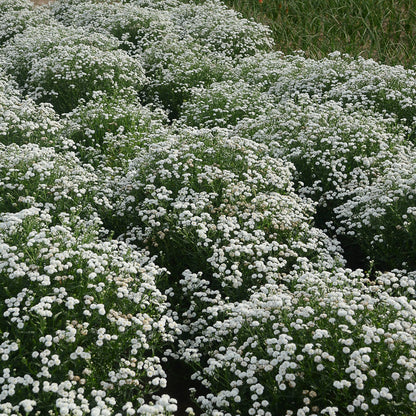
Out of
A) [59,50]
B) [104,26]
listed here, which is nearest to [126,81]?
[59,50]

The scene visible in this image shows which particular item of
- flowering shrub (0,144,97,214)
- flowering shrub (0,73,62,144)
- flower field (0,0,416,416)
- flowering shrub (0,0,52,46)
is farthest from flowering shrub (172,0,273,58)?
flowering shrub (0,144,97,214)

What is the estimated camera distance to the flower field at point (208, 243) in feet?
13.0

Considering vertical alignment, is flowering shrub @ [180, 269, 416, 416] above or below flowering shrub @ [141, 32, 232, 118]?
above

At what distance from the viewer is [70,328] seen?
160 inches

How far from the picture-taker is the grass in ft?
41.7

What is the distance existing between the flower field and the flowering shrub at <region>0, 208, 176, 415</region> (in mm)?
19

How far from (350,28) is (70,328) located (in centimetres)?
1193

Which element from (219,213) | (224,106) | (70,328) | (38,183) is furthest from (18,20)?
(70,328)

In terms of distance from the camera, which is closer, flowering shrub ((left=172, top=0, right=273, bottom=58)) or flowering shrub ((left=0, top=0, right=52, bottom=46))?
flowering shrub ((left=172, top=0, right=273, bottom=58))

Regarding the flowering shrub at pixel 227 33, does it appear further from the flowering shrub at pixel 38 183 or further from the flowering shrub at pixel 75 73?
the flowering shrub at pixel 38 183

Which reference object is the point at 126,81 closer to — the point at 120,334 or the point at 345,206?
the point at 345,206

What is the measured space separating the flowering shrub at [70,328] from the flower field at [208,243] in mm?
19

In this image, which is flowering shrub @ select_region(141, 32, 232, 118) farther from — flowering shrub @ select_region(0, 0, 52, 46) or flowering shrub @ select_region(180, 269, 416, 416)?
flowering shrub @ select_region(180, 269, 416, 416)

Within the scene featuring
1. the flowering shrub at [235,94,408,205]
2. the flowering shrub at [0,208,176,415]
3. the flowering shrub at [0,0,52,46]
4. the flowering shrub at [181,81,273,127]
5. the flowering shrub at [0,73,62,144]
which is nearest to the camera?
the flowering shrub at [0,208,176,415]
